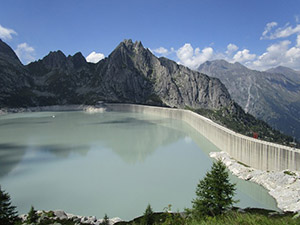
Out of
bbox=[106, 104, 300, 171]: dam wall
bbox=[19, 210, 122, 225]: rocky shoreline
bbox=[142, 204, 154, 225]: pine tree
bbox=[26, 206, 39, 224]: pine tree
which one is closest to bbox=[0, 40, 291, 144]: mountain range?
bbox=[106, 104, 300, 171]: dam wall

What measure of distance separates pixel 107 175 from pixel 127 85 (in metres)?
153

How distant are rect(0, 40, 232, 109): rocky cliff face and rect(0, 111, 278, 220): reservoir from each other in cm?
11400

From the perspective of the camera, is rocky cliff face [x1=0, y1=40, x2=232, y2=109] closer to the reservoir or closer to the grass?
the reservoir

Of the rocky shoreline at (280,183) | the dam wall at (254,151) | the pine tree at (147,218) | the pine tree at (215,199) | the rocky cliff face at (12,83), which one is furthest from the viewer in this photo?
the rocky cliff face at (12,83)

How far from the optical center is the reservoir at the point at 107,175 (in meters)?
20.5

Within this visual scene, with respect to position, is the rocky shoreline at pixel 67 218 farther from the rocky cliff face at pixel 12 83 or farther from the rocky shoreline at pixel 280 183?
the rocky cliff face at pixel 12 83

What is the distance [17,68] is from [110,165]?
18182 cm

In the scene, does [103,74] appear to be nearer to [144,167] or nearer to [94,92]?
[94,92]

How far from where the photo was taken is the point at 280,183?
22.5 metres

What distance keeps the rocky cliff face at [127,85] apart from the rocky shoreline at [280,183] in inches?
5341

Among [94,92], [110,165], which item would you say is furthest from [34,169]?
[94,92]

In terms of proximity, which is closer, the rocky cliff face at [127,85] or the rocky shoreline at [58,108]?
the rocky shoreline at [58,108]

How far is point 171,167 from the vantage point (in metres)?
31.8

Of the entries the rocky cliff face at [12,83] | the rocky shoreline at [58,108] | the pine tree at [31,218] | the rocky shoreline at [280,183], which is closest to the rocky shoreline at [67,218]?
the pine tree at [31,218]
